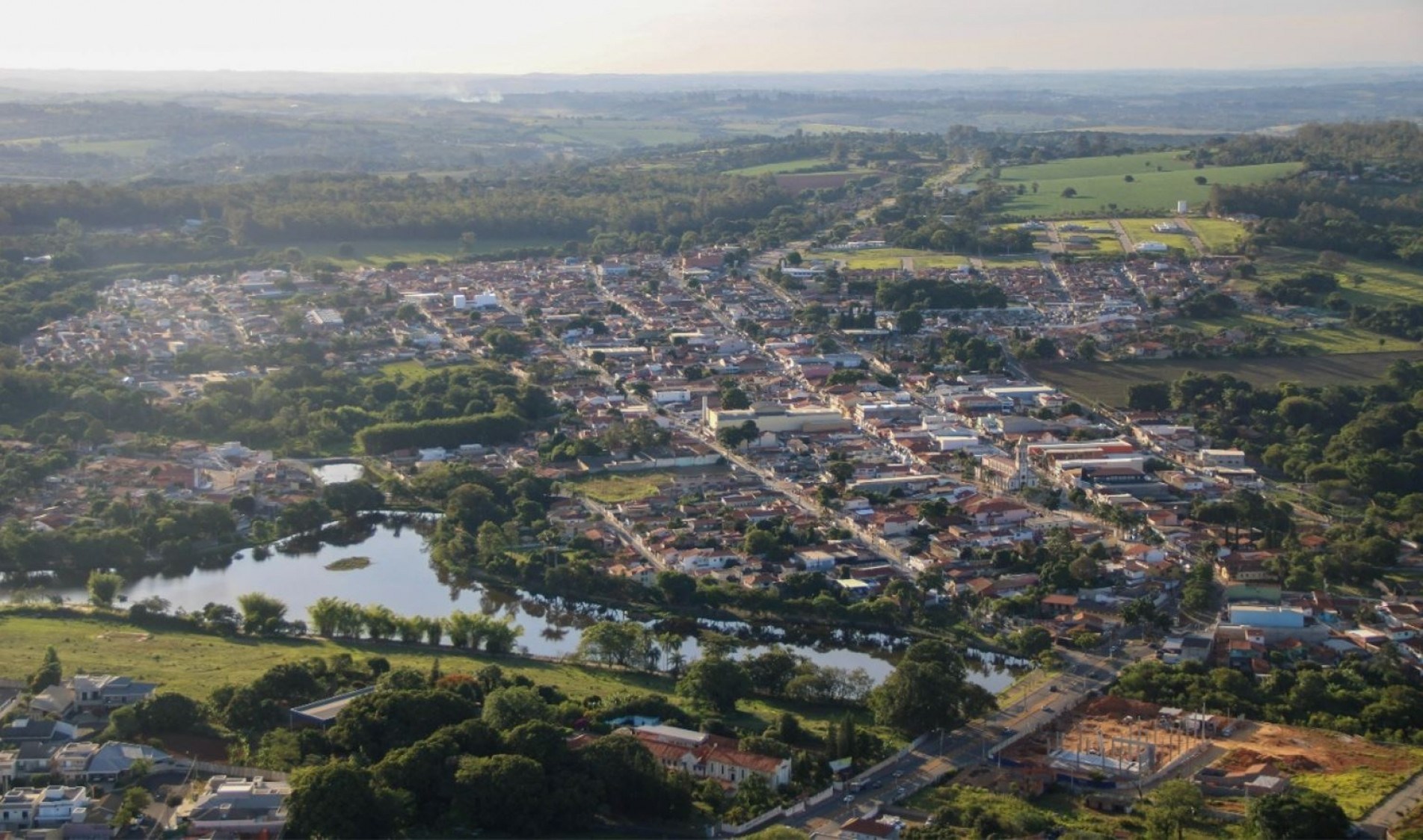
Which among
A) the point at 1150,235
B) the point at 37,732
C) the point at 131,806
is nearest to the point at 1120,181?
the point at 1150,235

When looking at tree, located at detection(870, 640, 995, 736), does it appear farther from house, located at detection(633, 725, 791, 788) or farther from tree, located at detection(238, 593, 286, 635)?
tree, located at detection(238, 593, 286, 635)

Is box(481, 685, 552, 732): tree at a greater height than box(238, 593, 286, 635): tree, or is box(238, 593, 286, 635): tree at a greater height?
box(481, 685, 552, 732): tree

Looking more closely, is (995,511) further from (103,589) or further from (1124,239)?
(1124,239)

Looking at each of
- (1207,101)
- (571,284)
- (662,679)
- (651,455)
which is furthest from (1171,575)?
(1207,101)

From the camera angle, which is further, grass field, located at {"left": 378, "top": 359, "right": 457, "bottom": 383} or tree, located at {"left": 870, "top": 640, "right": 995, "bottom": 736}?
grass field, located at {"left": 378, "top": 359, "right": 457, "bottom": 383}

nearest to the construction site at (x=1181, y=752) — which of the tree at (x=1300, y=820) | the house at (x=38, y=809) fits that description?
the tree at (x=1300, y=820)

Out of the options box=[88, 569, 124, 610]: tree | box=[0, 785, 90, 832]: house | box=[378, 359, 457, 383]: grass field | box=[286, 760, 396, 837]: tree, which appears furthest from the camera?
box=[378, 359, 457, 383]: grass field

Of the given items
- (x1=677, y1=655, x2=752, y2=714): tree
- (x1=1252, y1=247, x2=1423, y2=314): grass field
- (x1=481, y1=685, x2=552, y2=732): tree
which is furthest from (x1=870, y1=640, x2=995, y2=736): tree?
→ (x1=1252, y1=247, x2=1423, y2=314): grass field

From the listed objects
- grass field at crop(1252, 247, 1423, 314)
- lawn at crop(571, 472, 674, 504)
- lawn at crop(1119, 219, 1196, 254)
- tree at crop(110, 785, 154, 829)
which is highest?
lawn at crop(1119, 219, 1196, 254)
